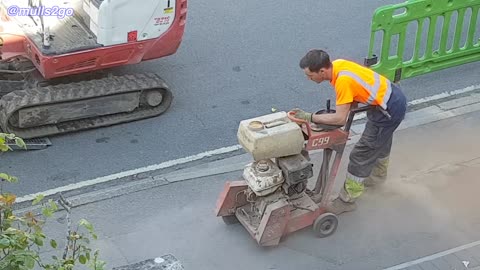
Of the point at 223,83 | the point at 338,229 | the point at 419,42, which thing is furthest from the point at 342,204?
the point at 419,42

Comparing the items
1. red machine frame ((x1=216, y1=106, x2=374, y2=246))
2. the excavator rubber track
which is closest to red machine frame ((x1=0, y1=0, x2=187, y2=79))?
the excavator rubber track

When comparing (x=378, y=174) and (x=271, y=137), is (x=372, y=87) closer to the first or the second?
(x=271, y=137)

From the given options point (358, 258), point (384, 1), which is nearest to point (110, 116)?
point (358, 258)

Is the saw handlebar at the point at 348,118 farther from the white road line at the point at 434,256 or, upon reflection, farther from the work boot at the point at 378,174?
the white road line at the point at 434,256

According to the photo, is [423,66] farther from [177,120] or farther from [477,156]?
[177,120]

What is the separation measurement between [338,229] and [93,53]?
3356 mm

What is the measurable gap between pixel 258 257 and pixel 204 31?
484 cm

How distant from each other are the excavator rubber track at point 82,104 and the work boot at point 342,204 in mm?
2664

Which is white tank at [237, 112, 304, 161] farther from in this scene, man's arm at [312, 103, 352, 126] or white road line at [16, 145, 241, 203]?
white road line at [16, 145, 241, 203]

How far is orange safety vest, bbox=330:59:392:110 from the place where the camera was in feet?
22.3

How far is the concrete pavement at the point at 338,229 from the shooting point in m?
7.13

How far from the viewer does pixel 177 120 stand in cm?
931

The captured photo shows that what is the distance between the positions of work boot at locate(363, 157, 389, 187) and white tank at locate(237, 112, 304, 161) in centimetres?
118

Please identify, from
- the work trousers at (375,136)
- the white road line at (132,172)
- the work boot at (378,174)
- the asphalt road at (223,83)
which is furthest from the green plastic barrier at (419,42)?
the work trousers at (375,136)
